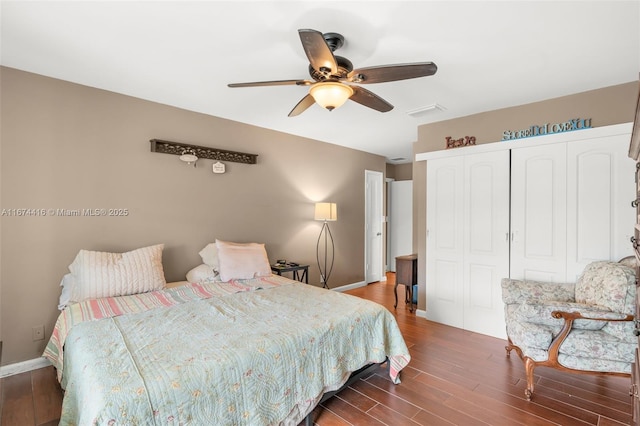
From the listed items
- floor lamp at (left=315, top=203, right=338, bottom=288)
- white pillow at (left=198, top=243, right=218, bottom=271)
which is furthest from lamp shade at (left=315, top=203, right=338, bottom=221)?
white pillow at (left=198, top=243, right=218, bottom=271)

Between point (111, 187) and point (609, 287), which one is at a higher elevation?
point (111, 187)

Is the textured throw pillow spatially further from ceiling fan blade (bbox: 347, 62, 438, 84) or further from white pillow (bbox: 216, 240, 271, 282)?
white pillow (bbox: 216, 240, 271, 282)

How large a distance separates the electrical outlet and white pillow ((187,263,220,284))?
1.23 metres

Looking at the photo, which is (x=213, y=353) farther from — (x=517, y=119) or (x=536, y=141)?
(x=517, y=119)

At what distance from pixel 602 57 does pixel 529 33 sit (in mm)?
839

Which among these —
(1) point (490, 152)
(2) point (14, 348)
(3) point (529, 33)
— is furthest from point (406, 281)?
(2) point (14, 348)

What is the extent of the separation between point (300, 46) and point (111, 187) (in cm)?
229

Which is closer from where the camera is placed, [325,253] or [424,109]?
[424,109]

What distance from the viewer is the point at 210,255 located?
3514 mm

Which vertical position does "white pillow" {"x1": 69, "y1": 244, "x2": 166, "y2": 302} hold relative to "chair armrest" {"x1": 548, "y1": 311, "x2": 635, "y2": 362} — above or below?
above

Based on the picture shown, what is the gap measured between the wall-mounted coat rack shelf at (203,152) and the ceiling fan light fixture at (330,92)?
1994 millimetres

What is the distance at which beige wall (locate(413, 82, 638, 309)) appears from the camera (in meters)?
2.88

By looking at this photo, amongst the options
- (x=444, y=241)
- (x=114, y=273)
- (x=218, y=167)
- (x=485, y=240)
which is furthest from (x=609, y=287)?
(x=114, y=273)

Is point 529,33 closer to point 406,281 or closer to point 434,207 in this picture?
point 434,207
